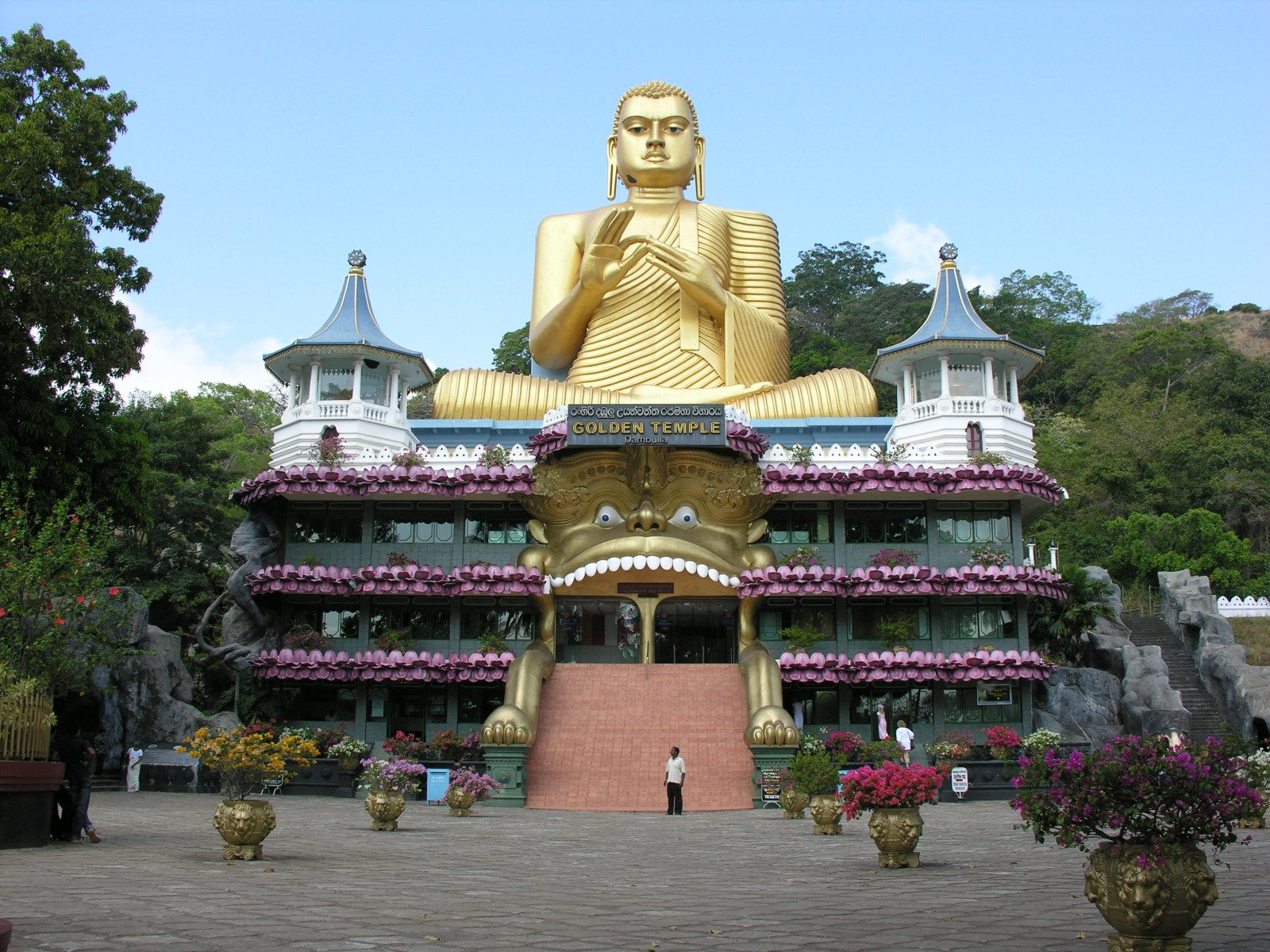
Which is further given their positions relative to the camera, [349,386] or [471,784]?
[349,386]

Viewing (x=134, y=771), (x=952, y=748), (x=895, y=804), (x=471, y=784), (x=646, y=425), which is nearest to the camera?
(x=895, y=804)

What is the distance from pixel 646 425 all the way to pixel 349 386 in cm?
879

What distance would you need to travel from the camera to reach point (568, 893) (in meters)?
9.86

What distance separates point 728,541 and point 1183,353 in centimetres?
3928

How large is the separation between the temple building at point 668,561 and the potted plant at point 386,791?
872 cm

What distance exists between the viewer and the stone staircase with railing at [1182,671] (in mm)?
31031

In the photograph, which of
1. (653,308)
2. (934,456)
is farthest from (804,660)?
(653,308)

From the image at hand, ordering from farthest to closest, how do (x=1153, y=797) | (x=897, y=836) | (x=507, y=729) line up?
(x=507, y=729) < (x=897, y=836) < (x=1153, y=797)

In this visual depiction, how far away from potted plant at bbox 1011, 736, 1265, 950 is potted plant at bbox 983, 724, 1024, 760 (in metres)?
17.6

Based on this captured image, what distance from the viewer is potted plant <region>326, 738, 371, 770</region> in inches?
964

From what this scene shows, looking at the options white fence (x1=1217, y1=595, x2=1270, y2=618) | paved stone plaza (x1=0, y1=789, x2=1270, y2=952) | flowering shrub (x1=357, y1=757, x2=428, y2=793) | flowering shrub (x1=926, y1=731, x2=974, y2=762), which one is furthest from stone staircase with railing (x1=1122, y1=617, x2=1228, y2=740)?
flowering shrub (x1=357, y1=757, x2=428, y2=793)

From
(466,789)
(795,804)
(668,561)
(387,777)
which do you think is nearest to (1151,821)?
(387,777)

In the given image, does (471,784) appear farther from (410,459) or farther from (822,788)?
(410,459)

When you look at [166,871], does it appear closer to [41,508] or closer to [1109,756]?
[1109,756]
